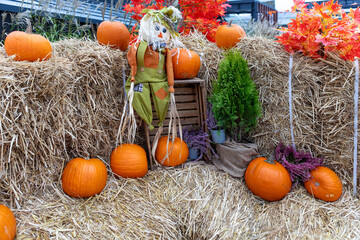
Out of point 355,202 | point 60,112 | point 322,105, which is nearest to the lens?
point 60,112

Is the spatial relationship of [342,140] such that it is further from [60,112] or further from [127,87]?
[60,112]

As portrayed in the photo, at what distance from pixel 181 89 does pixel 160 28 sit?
0.68 m

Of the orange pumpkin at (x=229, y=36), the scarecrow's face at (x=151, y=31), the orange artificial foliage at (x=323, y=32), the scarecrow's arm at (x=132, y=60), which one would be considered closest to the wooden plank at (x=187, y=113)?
the scarecrow's arm at (x=132, y=60)

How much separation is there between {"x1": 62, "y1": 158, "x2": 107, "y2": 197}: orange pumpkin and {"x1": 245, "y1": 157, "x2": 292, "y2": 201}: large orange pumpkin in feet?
4.44

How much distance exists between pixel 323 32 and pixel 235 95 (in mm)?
1003

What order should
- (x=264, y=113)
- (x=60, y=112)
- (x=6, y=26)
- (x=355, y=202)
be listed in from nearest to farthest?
(x=60, y=112) < (x=355, y=202) < (x=264, y=113) < (x=6, y=26)

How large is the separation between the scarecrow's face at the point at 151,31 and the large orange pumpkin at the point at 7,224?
1.75 metres

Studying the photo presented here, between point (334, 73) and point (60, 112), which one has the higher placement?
point (334, 73)

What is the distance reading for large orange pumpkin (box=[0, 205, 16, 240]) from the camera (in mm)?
1603

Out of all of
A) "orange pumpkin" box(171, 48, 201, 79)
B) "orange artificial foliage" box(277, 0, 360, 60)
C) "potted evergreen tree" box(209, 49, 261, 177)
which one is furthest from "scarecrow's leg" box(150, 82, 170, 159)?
"orange artificial foliage" box(277, 0, 360, 60)

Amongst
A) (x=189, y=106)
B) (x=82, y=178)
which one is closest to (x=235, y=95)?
(x=189, y=106)

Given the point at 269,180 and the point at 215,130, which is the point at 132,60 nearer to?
the point at 215,130

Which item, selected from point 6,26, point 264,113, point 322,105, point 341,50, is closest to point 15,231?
point 264,113

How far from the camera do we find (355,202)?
91.7 inches
